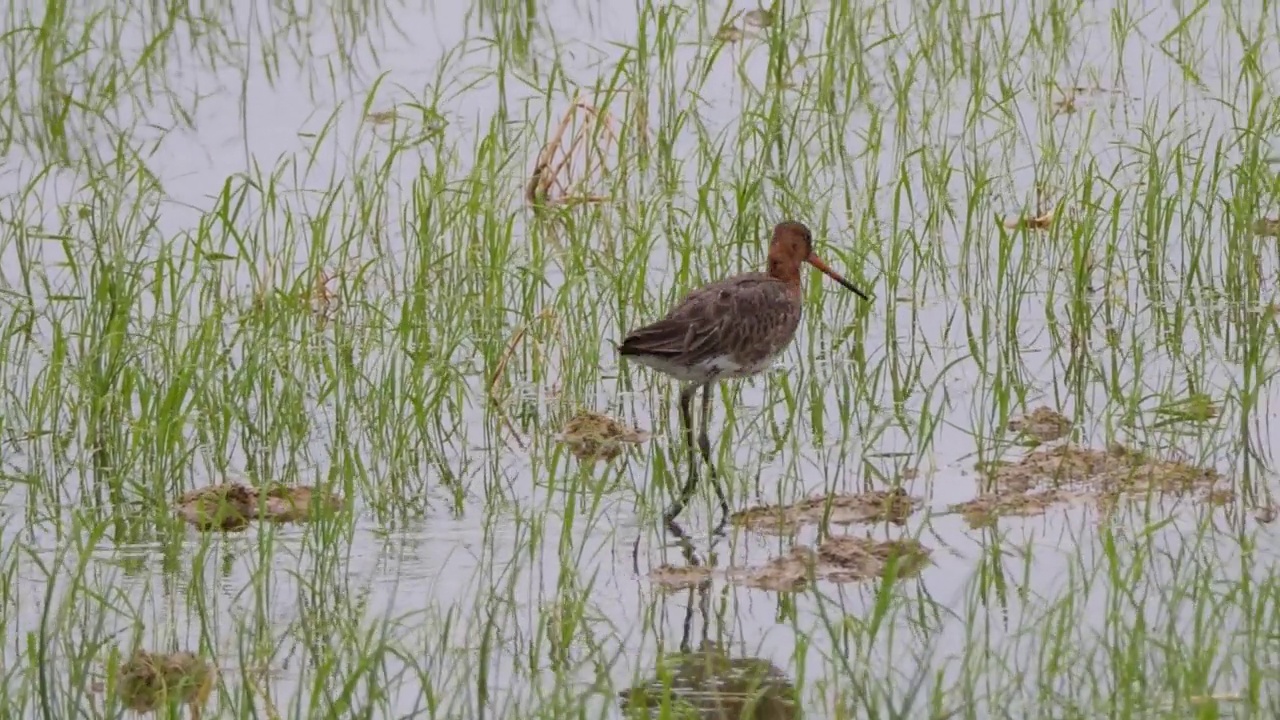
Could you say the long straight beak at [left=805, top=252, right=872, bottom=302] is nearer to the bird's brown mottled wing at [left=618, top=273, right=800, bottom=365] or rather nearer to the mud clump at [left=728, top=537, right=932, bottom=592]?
the bird's brown mottled wing at [left=618, top=273, right=800, bottom=365]

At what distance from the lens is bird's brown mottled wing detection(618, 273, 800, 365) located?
7484 millimetres

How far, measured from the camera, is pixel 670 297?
8477 mm

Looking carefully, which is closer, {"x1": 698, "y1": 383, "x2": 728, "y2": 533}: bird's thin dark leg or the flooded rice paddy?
the flooded rice paddy

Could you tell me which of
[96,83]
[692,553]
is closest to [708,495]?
[692,553]

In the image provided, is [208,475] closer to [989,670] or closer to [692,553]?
Answer: [692,553]

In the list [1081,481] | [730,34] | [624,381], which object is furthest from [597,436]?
[730,34]

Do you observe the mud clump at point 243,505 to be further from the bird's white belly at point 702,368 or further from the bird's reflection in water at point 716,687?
the bird's reflection in water at point 716,687

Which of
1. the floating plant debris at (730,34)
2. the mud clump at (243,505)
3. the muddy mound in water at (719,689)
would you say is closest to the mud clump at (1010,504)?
the muddy mound in water at (719,689)

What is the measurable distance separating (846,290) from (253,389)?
89.8 inches

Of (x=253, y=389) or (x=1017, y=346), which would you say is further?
(x=1017, y=346)

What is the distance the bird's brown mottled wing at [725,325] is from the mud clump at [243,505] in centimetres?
110

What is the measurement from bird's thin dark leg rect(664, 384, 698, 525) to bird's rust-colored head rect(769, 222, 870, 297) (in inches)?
25.7

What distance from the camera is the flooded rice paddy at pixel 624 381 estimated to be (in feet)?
18.5

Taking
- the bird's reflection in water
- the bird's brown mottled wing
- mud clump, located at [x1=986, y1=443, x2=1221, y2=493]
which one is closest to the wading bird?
the bird's brown mottled wing
